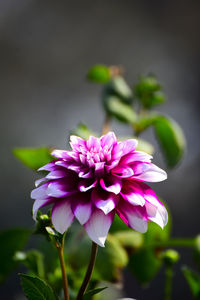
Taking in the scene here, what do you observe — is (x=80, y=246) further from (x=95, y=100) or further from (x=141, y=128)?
(x=95, y=100)

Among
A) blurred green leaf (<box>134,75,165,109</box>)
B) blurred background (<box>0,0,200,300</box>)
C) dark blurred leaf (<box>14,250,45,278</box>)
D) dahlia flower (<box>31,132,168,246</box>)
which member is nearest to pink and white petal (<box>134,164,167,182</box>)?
dahlia flower (<box>31,132,168,246</box>)

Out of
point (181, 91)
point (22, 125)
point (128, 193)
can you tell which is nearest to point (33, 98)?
point (22, 125)

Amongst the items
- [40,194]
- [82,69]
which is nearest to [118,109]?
[40,194]

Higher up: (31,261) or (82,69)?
(82,69)

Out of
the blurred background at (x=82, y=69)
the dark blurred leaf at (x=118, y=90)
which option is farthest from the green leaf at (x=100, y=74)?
the blurred background at (x=82, y=69)

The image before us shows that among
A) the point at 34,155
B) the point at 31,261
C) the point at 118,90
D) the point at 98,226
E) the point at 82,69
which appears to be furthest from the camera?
the point at 82,69

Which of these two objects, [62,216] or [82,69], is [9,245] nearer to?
[62,216]
